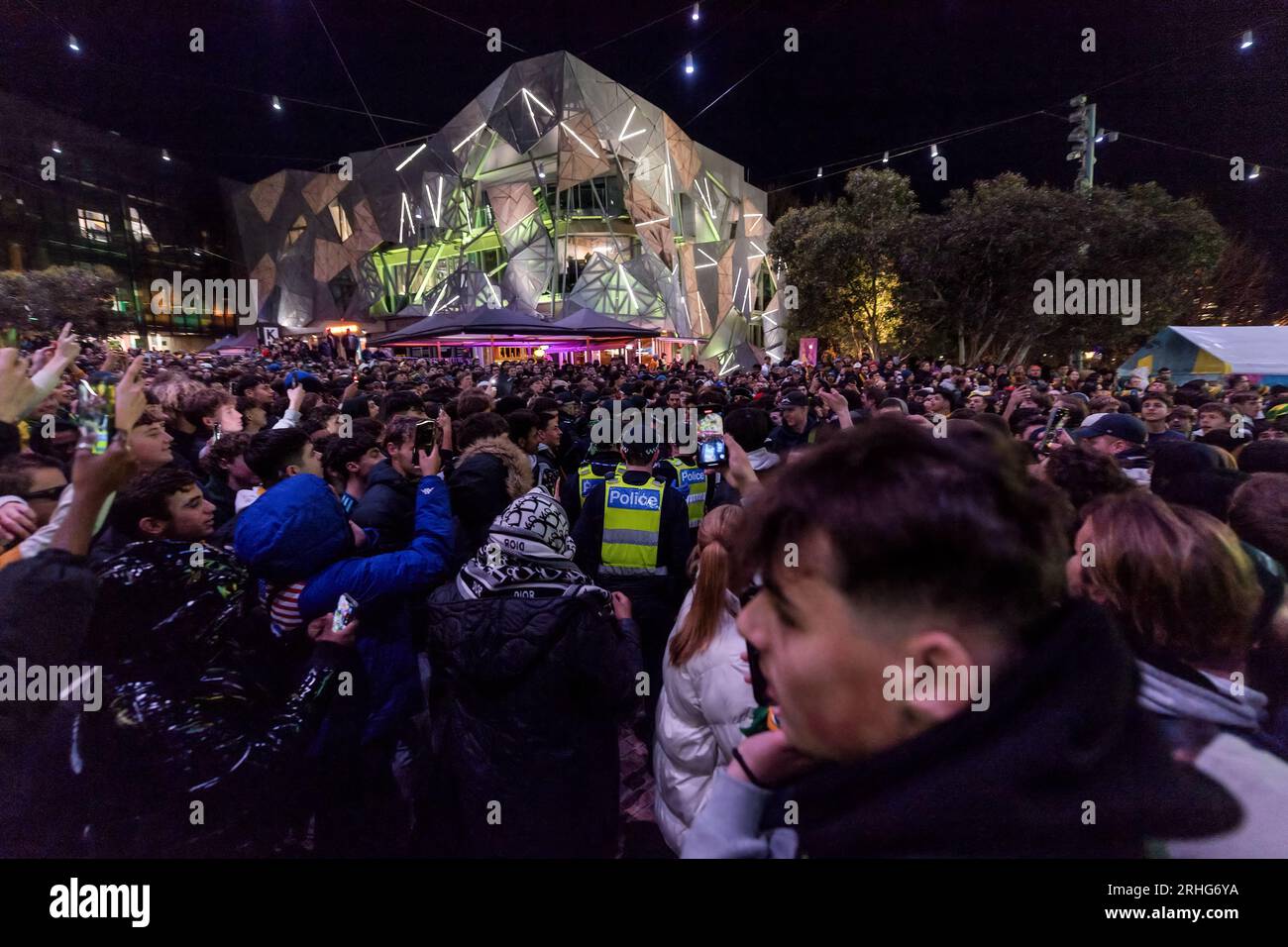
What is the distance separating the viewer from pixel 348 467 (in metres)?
3.19

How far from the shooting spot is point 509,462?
3.42m

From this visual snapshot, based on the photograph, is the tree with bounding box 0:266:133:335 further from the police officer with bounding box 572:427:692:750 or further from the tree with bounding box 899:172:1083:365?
the tree with bounding box 899:172:1083:365

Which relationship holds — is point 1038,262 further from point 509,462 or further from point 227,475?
point 227,475

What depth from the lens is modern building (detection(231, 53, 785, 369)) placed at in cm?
2719

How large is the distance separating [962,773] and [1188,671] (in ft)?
2.96

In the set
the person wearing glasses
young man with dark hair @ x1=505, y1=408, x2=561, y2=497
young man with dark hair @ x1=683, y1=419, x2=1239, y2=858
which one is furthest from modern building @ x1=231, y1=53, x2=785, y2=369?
young man with dark hair @ x1=683, y1=419, x2=1239, y2=858

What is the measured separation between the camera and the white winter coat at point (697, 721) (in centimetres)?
187

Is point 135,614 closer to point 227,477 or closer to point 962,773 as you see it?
point 227,477

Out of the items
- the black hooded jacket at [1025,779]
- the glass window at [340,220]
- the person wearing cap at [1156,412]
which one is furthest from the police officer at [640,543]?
the glass window at [340,220]

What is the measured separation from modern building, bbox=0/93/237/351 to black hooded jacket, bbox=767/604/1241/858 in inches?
643

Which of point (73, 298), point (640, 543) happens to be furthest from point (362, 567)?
point (73, 298)

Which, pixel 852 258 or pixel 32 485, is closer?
pixel 32 485

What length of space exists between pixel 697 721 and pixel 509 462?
197cm
